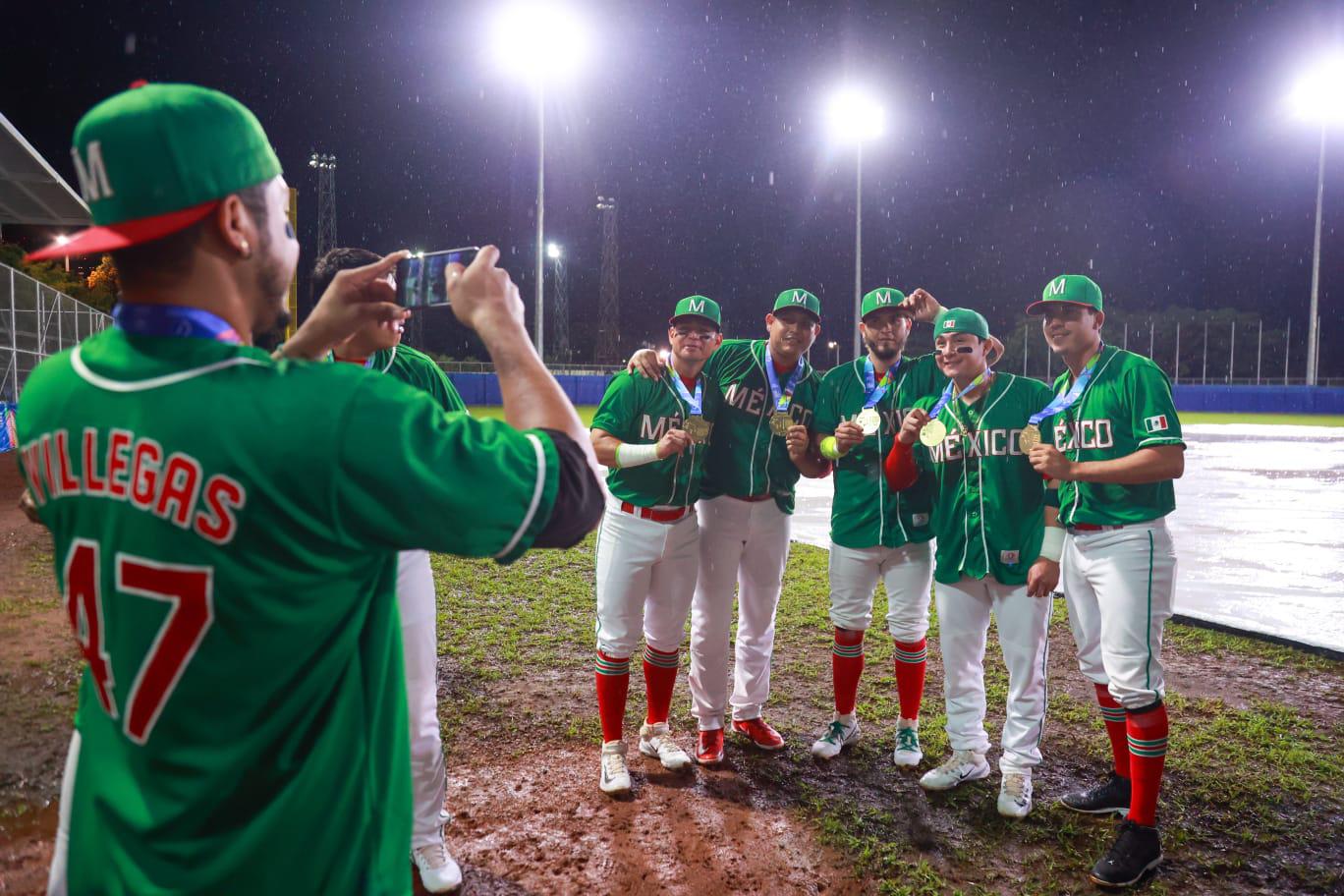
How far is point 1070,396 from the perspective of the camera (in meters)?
3.98

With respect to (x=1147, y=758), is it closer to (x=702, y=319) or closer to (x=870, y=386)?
(x=870, y=386)

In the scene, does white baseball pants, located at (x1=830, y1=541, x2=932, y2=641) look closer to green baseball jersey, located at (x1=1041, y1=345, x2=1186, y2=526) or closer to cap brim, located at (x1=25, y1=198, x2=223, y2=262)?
green baseball jersey, located at (x1=1041, y1=345, x2=1186, y2=526)

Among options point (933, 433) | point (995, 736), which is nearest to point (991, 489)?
point (933, 433)

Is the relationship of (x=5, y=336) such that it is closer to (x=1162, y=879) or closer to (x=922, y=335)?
(x=1162, y=879)

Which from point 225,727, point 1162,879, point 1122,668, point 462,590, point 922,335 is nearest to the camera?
point 225,727

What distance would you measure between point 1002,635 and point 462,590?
4.82 m

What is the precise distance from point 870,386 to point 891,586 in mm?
1154

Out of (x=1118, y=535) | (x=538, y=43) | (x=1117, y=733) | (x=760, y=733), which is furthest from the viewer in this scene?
(x=538, y=43)

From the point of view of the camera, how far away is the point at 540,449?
4.24 ft

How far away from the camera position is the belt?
14.4ft

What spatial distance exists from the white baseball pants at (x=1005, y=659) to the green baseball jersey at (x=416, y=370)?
2.64m

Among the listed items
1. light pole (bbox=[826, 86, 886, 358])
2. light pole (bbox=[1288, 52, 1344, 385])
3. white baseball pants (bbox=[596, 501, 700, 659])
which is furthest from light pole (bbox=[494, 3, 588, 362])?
light pole (bbox=[1288, 52, 1344, 385])

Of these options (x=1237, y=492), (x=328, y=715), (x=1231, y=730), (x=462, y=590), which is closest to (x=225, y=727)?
(x=328, y=715)

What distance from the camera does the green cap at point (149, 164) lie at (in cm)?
118
